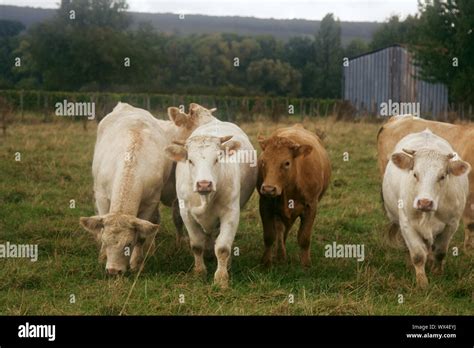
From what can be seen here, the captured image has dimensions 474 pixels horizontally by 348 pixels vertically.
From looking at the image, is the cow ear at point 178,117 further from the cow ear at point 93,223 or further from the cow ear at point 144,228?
the cow ear at point 93,223

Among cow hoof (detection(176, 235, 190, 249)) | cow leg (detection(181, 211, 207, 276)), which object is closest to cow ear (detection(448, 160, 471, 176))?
cow leg (detection(181, 211, 207, 276))

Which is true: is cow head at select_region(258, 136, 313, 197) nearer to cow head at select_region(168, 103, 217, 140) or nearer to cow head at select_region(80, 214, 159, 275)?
cow head at select_region(80, 214, 159, 275)

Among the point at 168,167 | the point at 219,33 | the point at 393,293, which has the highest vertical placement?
the point at 219,33

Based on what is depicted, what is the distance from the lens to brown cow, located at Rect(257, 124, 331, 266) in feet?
26.3

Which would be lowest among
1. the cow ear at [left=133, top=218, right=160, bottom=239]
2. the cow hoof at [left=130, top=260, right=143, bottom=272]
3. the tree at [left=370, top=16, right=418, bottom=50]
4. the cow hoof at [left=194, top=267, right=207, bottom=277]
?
the cow hoof at [left=130, top=260, right=143, bottom=272]

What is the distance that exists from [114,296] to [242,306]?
1.16 meters

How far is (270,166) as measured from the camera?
802 cm

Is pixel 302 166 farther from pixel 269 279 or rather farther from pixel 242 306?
pixel 242 306

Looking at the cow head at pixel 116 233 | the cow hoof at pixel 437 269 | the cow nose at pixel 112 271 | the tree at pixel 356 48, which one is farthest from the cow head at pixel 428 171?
the tree at pixel 356 48

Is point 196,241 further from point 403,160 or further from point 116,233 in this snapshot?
point 403,160

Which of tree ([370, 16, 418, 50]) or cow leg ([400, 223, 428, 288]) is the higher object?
tree ([370, 16, 418, 50])

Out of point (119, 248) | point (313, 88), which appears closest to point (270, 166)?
point (119, 248)

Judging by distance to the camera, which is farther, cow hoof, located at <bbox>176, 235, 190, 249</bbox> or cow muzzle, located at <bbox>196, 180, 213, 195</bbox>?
cow hoof, located at <bbox>176, 235, 190, 249</bbox>

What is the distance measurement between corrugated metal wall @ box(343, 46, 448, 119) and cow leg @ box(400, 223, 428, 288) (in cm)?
1084
